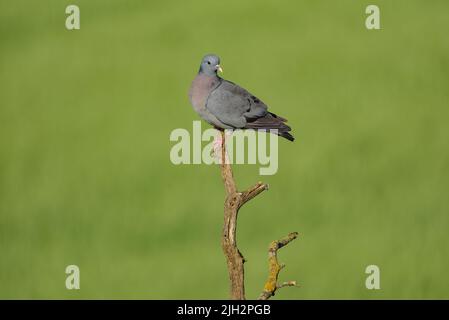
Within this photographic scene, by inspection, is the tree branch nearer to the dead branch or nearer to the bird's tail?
the dead branch

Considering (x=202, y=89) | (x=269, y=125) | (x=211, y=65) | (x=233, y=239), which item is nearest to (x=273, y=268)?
(x=233, y=239)

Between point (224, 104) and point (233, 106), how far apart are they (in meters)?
0.12

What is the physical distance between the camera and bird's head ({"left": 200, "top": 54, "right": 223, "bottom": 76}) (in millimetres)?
8914

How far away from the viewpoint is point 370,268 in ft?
50.6

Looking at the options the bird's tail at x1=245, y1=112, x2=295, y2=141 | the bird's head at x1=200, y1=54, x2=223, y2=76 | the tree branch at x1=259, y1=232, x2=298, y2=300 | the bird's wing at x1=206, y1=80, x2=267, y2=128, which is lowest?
the tree branch at x1=259, y1=232, x2=298, y2=300

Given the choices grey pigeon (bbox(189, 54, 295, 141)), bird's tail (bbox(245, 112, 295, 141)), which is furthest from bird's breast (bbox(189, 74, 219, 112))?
bird's tail (bbox(245, 112, 295, 141))

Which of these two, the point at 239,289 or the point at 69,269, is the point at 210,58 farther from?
the point at 69,269

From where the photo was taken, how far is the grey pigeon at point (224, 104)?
8953 mm

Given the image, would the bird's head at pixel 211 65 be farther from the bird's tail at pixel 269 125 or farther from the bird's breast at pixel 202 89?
the bird's tail at pixel 269 125

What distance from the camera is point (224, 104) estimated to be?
901cm

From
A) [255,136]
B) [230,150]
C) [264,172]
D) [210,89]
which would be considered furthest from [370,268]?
[210,89]

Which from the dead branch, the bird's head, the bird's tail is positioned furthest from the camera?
the bird's tail

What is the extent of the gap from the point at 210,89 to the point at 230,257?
1780 mm

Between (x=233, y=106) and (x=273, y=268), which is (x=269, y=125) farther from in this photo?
(x=273, y=268)
